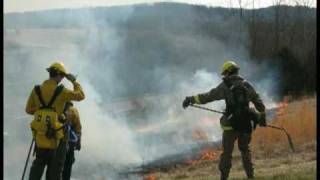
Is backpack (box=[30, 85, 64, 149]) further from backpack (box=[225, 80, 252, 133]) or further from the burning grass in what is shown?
the burning grass

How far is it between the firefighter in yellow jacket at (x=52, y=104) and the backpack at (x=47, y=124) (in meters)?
0.02

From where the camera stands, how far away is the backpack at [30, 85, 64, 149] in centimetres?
980

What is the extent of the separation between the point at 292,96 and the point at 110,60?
692 inches

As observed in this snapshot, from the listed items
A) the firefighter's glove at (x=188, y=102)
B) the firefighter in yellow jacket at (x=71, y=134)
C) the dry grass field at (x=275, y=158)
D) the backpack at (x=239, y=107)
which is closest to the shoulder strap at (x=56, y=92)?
the firefighter in yellow jacket at (x=71, y=134)

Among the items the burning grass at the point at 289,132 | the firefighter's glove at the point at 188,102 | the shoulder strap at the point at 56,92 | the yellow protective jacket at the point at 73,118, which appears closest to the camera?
the shoulder strap at the point at 56,92

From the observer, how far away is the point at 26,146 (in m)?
28.1

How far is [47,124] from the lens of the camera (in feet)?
32.1

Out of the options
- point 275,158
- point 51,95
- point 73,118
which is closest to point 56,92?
point 51,95

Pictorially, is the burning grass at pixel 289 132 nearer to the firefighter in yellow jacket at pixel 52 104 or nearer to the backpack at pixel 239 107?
the backpack at pixel 239 107

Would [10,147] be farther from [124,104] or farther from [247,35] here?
[247,35]

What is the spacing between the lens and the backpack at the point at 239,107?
10.7 m

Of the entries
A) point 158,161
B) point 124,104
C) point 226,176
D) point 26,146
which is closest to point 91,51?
point 124,104

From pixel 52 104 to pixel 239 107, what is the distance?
9.75 ft

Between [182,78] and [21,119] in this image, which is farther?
[182,78]
